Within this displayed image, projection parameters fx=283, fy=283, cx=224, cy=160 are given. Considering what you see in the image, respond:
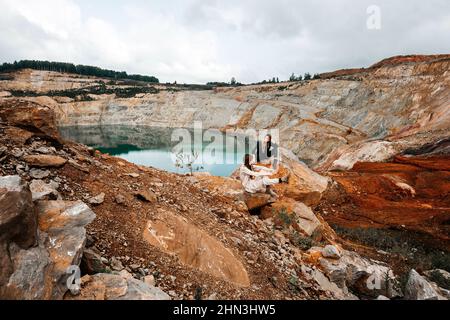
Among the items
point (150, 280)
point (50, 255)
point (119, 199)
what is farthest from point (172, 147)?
point (50, 255)

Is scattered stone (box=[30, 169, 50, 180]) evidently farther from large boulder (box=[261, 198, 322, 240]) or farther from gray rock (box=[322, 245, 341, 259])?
gray rock (box=[322, 245, 341, 259])

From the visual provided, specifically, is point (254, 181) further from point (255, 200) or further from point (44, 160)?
point (44, 160)

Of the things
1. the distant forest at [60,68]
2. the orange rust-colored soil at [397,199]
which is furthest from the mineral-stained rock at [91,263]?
the distant forest at [60,68]

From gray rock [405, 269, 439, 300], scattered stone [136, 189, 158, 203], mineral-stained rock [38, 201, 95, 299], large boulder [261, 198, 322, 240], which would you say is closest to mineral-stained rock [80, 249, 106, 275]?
mineral-stained rock [38, 201, 95, 299]

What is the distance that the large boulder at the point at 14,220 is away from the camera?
3.02 m

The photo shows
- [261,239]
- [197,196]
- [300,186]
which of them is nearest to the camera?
[261,239]

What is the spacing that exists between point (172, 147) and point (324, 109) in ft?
94.8

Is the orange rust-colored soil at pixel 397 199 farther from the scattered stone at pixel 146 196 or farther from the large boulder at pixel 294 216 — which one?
the scattered stone at pixel 146 196

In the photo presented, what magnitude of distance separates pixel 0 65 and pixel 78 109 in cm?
7956

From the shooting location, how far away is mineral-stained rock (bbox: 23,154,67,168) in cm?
548

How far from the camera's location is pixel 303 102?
59.8 metres

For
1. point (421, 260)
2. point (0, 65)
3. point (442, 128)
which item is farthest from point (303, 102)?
point (0, 65)

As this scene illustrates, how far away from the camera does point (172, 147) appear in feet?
167
